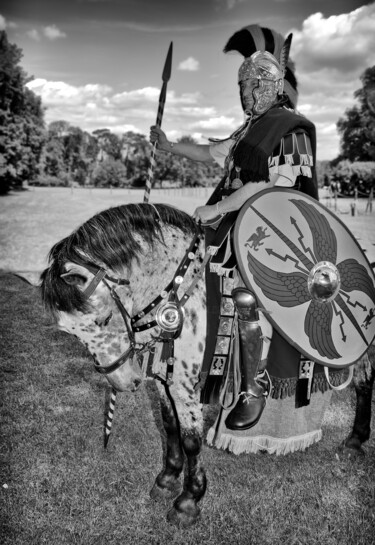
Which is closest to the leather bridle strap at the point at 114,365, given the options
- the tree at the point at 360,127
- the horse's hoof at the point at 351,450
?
the horse's hoof at the point at 351,450

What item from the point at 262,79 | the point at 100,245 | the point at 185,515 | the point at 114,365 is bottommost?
the point at 185,515

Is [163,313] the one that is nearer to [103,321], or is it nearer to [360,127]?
[103,321]

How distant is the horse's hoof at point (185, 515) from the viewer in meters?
2.81

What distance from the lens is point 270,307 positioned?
249cm

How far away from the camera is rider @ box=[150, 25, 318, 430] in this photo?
2.40 metres

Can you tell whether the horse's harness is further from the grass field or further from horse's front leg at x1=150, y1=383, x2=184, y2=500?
horse's front leg at x1=150, y1=383, x2=184, y2=500

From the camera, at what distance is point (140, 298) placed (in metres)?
2.54

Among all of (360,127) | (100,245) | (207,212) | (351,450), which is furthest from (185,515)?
(360,127)

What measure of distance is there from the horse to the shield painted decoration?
14.1 inches

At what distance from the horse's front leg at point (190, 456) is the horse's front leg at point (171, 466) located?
212 millimetres

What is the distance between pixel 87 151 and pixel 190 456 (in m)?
108

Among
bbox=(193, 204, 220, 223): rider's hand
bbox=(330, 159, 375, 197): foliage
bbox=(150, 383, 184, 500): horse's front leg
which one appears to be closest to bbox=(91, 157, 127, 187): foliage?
bbox=(330, 159, 375, 197): foliage

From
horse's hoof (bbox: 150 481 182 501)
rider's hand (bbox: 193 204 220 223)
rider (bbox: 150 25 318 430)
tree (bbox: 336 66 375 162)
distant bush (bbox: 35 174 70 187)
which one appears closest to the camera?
rider (bbox: 150 25 318 430)

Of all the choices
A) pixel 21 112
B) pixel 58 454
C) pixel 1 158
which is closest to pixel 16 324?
pixel 58 454
